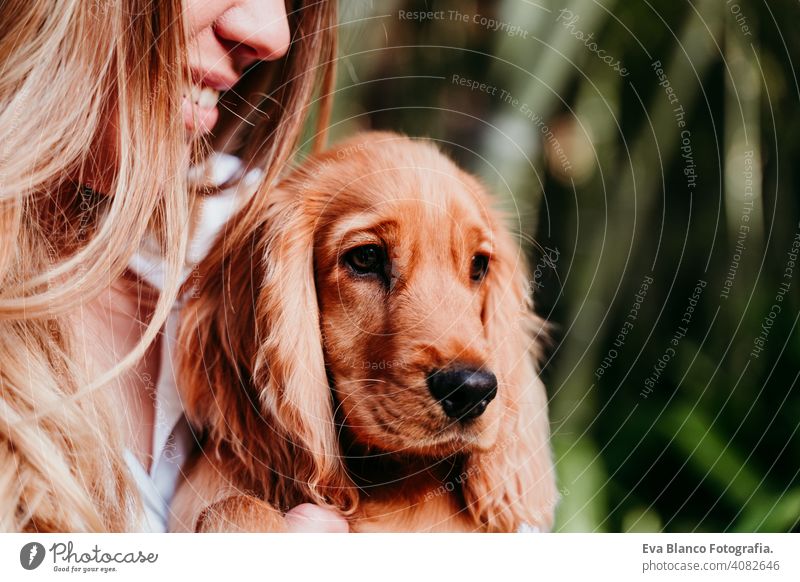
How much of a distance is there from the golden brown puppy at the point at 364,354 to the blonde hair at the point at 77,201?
0.09 meters

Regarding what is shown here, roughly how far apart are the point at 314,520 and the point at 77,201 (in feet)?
1.79

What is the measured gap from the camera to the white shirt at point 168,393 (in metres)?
0.99

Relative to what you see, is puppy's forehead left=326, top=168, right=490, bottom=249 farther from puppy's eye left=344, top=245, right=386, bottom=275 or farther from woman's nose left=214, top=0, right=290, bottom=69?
woman's nose left=214, top=0, right=290, bottom=69

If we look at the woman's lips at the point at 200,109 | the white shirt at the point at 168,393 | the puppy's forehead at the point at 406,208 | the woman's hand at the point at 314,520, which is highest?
the woman's lips at the point at 200,109

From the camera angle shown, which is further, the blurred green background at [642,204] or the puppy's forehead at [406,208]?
the blurred green background at [642,204]

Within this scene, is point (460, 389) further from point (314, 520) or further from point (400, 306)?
point (314, 520)

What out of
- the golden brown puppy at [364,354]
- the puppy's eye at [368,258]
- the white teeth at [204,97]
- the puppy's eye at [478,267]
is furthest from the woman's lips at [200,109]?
the puppy's eye at [478,267]

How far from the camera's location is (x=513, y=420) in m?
1.00

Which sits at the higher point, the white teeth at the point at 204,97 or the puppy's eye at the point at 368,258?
the white teeth at the point at 204,97

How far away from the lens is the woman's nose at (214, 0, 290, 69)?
98cm

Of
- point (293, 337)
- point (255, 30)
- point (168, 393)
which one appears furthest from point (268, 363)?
point (255, 30)

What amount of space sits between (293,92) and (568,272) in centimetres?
47

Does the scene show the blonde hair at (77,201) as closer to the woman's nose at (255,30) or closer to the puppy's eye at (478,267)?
the woman's nose at (255,30)
